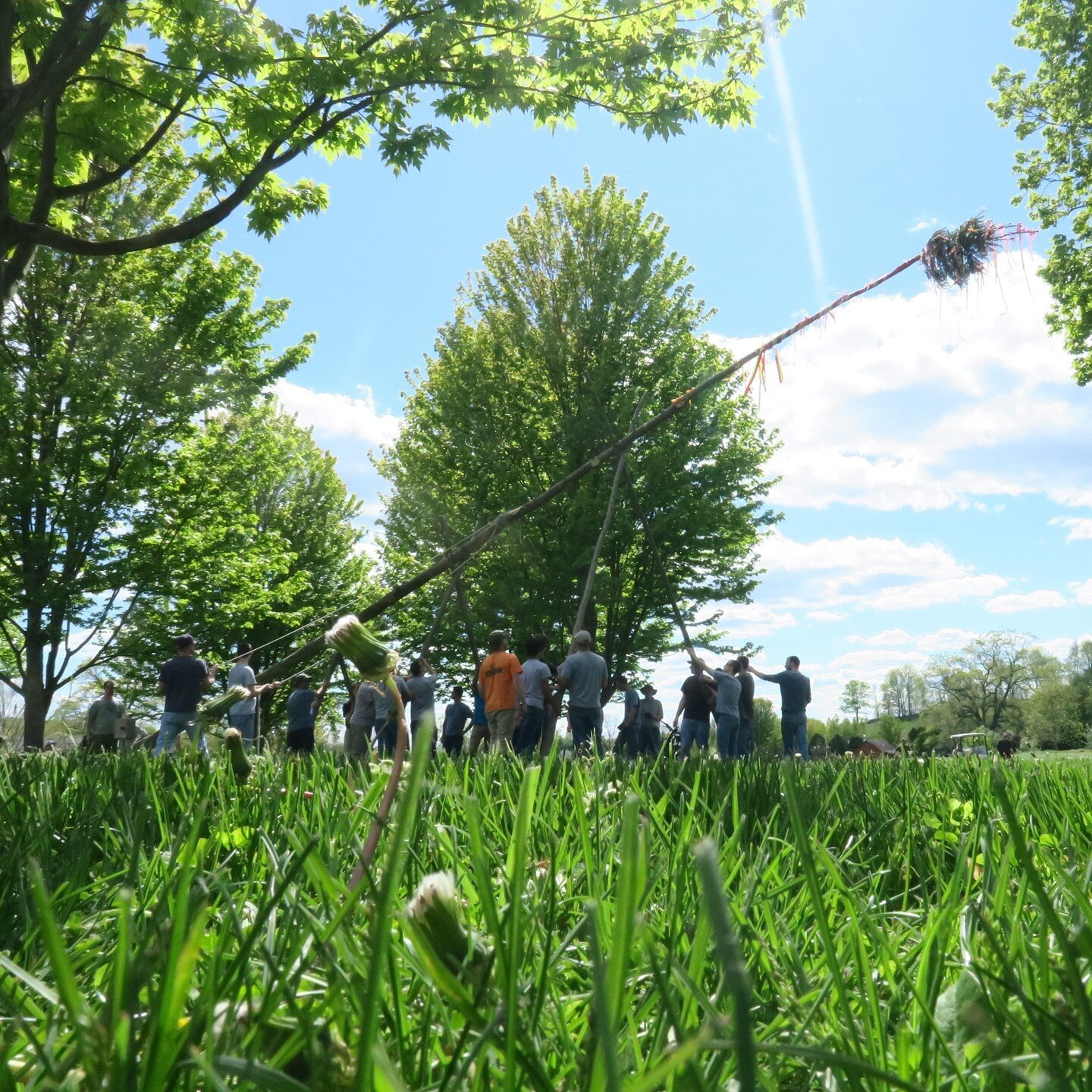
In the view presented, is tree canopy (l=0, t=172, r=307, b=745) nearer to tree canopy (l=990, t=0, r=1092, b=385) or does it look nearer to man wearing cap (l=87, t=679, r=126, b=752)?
man wearing cap (l=87, t=679, r=126, b=752)

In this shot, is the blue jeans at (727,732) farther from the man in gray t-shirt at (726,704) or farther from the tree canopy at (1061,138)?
the tree canopy at (1061,138)

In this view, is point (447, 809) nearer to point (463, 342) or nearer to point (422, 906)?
point (422, 906)

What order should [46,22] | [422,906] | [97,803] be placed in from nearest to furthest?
1. [422,906]
2. [97,803]
3. [46,22]

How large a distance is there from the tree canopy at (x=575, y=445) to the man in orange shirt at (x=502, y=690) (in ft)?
32.8

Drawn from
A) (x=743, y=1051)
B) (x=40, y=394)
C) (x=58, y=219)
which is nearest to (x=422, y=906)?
(x=743, y=1051)

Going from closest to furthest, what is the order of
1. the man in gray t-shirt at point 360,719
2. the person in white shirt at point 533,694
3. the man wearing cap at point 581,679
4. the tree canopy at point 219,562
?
the man wearing cap at point 581,679 → the person in white shirt at point 533,694 → the man in gray t-shirt at point 360,719 → the tree canopy at point 219,562

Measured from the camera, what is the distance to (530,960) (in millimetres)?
1094

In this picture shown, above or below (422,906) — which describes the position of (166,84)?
above

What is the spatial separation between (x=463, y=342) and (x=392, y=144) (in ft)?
52.8

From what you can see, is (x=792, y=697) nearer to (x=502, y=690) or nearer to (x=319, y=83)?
(x=502, y=690)

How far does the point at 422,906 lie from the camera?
0.70 metres

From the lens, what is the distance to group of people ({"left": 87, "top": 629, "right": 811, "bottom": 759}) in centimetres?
1090

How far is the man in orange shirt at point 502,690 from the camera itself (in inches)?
443

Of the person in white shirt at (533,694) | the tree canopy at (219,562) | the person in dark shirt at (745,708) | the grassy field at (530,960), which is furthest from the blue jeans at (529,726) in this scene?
the grassy field at (530,960)
